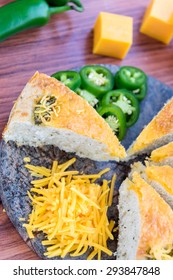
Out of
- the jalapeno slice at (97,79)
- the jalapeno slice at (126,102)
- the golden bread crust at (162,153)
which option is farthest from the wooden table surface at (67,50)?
the golden bread crust at (162,153)

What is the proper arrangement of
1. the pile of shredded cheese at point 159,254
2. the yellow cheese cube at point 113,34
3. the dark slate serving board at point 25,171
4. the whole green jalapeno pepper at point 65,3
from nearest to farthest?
the pile of shredded cheese at point 159,254 → the dark slate serving board at point 25,171 → the yellow cheese cube at point 113,34 → the whole green jalapeno pepper at point 65,3

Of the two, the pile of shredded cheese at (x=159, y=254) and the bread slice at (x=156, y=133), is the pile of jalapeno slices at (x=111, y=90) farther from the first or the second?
the pile of shredded cheese at (x=159, y=254)

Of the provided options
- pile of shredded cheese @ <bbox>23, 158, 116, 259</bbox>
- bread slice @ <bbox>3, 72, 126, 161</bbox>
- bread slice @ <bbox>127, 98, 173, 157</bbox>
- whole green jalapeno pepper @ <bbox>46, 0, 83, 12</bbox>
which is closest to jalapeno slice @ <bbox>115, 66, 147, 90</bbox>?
bread slice @ <bbox>127, 98, 173, 157</bbox>

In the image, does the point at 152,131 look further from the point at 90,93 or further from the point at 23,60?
the point at 23,60

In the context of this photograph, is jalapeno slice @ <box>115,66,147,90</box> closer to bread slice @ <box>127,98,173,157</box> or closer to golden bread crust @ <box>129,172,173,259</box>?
bread slice @ <box>127,98,173,157</box>

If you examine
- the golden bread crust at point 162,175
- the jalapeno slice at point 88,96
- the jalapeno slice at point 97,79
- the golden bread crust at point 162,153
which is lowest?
the golden bread crust at point 162,175

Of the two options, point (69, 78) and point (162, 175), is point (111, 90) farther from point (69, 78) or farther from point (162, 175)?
point (162, 175)
